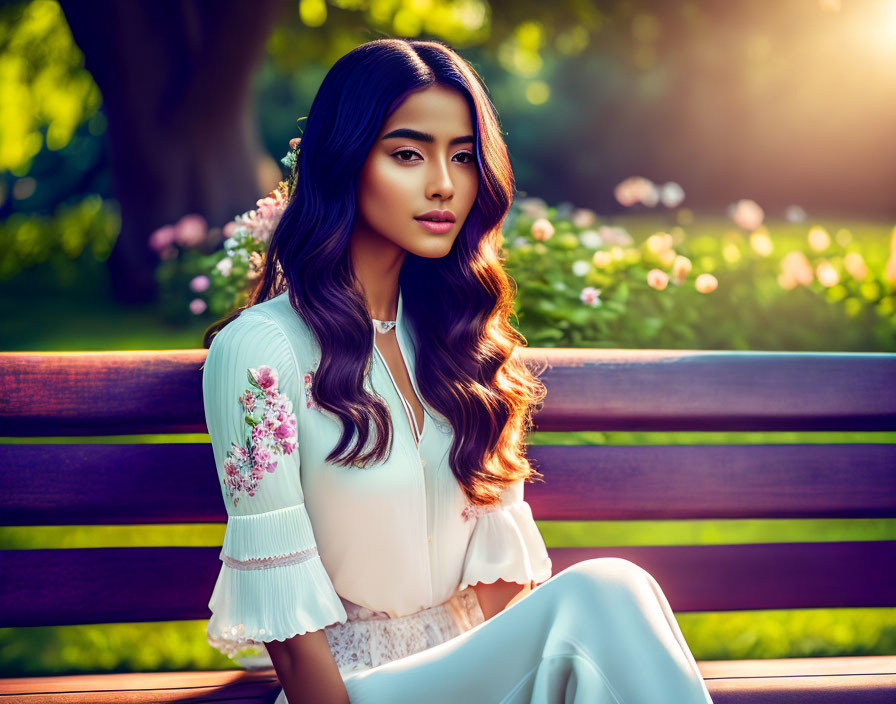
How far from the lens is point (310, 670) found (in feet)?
6.29

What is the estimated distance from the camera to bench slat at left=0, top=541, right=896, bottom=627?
99.0 inches

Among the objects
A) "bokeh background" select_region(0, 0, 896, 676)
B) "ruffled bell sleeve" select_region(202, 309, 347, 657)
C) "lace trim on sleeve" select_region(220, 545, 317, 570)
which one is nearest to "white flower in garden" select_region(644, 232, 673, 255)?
"bokeh background" select_region(0, 0, 896, 676)

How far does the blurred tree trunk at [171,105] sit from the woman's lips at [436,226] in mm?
7034

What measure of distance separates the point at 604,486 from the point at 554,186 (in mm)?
20558

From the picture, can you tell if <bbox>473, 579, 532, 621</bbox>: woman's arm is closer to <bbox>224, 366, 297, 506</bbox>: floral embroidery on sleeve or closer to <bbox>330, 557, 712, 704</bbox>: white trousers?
<bbox>330, 557, 712, 704</bbox>: white trousers

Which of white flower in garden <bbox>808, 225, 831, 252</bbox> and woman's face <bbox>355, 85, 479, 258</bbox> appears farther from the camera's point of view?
white flower in garden <bbox>808, 225, 831, 252</bbox>

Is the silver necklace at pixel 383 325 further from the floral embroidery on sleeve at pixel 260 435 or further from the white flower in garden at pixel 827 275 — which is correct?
the white flower in garden at pixel 827 275

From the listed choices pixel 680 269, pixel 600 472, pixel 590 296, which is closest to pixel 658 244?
pixel 680 269

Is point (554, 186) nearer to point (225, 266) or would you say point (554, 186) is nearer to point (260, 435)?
point (225, 266)

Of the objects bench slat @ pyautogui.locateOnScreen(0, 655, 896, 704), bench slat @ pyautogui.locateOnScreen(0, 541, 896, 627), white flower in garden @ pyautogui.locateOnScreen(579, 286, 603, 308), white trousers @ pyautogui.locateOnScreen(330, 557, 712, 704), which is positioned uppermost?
white flower in garden @ pyautogui.locateOnScreen(579, 286, 603, 308)

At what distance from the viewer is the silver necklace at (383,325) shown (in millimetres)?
2312

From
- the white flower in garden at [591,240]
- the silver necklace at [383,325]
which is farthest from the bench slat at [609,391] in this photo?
the white flower in garden at [591,240]

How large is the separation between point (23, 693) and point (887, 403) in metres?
2.64

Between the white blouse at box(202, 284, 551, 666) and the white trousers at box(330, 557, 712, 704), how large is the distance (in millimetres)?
230
